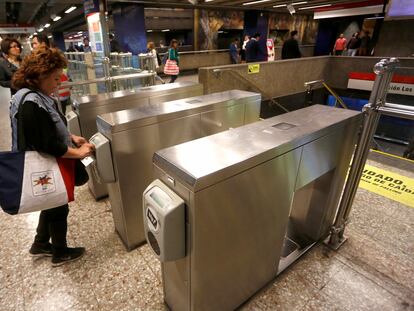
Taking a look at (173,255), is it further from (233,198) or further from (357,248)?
(357,248)

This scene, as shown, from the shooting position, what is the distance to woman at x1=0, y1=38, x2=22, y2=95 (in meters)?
3.21

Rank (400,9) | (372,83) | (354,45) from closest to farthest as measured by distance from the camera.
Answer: (400,9) → (372,83) → (354,45)

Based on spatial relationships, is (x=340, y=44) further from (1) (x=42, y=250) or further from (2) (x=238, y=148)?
(1) (x=42, y=250)

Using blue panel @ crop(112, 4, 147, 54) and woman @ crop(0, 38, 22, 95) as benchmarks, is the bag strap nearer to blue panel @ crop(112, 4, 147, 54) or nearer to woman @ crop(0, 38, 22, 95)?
woman @ crop(0, 38, 22, 95)

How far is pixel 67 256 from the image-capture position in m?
1.87

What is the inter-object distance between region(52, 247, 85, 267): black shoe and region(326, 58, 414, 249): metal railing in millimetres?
1934

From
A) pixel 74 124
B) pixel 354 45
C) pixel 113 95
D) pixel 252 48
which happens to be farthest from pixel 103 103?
pixel 354 45

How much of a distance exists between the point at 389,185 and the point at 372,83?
3907mm

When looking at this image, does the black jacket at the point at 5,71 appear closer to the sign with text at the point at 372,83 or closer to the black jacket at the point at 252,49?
the black jacket at the point at 252,49

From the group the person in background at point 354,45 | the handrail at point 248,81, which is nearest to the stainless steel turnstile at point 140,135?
the handrail at point 248,81

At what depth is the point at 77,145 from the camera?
5.83ft

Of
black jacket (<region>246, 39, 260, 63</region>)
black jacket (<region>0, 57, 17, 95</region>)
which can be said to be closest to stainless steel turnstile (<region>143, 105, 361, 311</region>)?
black jacket (<region>0, 57, 17, 95</region>)

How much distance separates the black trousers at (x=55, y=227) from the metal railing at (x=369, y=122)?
6.46 feet

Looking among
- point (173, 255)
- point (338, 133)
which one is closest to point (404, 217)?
point (338, 133)
